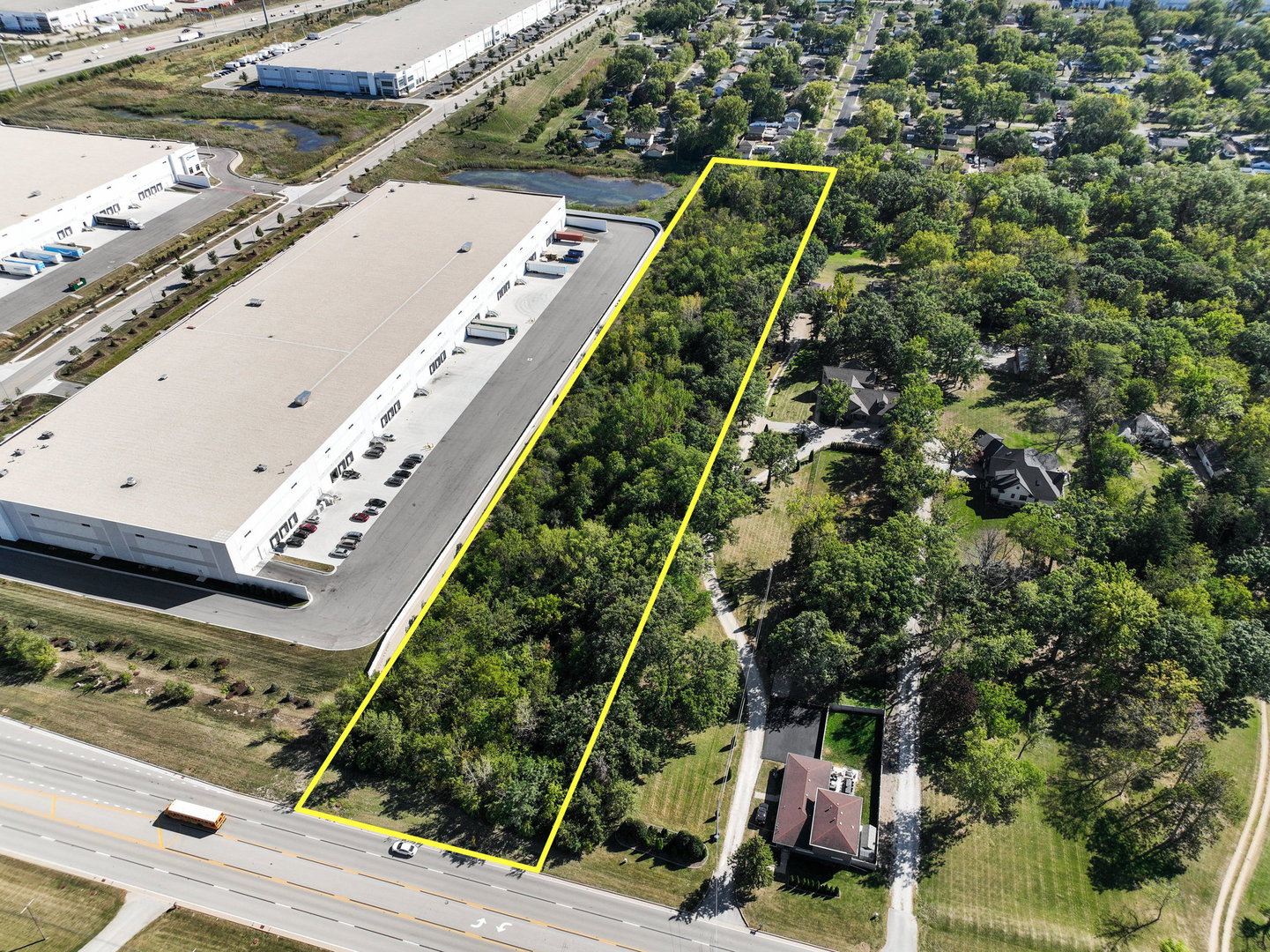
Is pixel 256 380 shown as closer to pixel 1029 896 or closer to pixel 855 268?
pixel 1029 896

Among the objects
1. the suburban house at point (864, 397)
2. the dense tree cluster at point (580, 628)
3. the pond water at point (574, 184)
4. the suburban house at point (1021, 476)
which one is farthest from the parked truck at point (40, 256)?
the suburban house at point (1021, 476)

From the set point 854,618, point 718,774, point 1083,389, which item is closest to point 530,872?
point 718,774

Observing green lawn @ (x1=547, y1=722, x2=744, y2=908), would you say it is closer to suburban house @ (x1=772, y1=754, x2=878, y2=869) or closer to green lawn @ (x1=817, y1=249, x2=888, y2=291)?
suburban house @ (x1=772, y1=754, x2=878, y2=869)

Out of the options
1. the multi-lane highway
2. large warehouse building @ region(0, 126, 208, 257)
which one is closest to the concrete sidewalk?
the multi-lane highway

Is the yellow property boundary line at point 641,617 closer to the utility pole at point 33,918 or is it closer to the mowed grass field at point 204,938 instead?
the mowed grass field at point 204,938

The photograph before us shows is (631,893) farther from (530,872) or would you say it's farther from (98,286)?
(98,286)
